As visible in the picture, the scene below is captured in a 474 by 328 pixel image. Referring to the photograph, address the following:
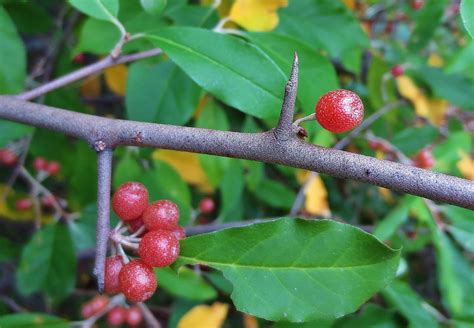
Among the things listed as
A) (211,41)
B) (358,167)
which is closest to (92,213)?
(211,41)

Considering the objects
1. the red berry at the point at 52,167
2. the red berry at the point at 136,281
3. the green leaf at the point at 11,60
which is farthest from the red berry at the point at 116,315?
the red berry at the point at 136,281

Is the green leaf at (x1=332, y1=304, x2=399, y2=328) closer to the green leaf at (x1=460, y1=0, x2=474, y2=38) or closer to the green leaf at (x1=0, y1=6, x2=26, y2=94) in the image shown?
the green leaf at (x1=460, y1=0, x2=474, y2=38)

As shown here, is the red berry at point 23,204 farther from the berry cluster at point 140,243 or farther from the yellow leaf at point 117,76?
the berry cluster at point 140,243

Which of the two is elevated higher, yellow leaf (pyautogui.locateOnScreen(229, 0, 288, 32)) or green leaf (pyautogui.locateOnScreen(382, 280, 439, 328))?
yellow leaf (pyautogui.locateOnScreen(229, 0, 288, 32))

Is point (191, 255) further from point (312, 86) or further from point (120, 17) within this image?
point (120, 17)

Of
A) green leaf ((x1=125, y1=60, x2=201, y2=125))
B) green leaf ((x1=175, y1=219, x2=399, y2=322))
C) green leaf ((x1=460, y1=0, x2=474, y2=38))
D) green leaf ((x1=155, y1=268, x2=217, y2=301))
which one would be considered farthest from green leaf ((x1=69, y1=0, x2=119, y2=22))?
green leaf ((x1=155, y1=268, x2=217, y2=301))
